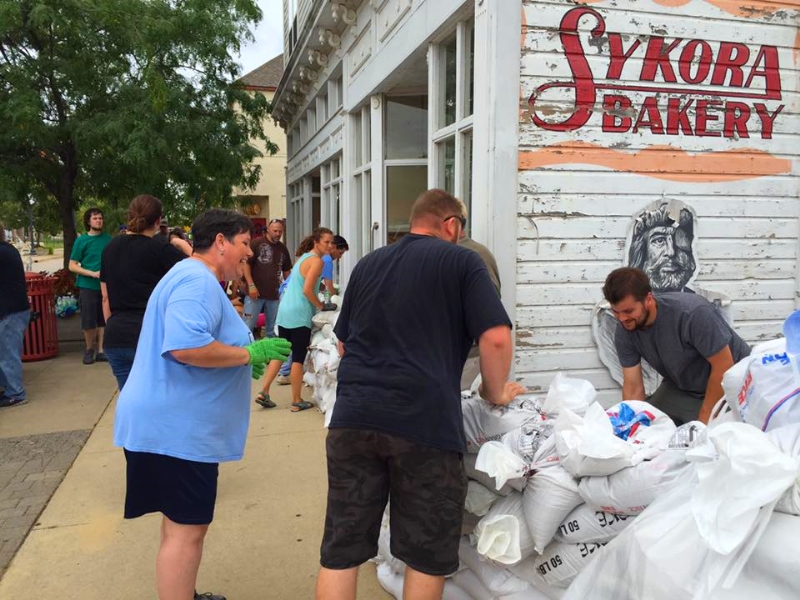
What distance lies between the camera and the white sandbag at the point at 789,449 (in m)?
1.67

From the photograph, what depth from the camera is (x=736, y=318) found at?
5246mm

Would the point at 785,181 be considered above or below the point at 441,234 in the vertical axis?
above

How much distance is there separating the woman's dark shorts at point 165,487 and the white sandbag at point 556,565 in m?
1.32

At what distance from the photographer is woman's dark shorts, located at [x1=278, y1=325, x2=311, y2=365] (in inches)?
246

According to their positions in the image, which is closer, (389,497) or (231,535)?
(389,497)

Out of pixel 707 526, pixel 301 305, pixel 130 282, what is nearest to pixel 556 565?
pixel 707 526

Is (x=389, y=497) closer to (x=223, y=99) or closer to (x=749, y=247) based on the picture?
(x=749, y=247)

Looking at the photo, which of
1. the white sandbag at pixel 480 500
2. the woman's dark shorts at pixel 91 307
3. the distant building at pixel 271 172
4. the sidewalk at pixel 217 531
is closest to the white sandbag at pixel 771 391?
the white sandbag at pixel 480 500

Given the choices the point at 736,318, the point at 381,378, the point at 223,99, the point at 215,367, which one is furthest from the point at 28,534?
the point at 223,99

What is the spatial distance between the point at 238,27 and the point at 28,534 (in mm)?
10964

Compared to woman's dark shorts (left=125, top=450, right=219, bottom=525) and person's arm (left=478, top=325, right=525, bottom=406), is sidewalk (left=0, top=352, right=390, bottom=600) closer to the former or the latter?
woman's dark shorts (left=125, top=450, right=219, bottom=525)

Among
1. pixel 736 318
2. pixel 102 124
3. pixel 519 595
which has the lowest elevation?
pixel 519 595

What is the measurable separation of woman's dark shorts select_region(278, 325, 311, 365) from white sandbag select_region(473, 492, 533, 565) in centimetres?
387

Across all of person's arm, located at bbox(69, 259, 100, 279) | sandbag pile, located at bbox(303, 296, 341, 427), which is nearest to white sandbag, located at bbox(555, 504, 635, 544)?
sandbag pile, located at bbox(303, 296, 341, 427)
